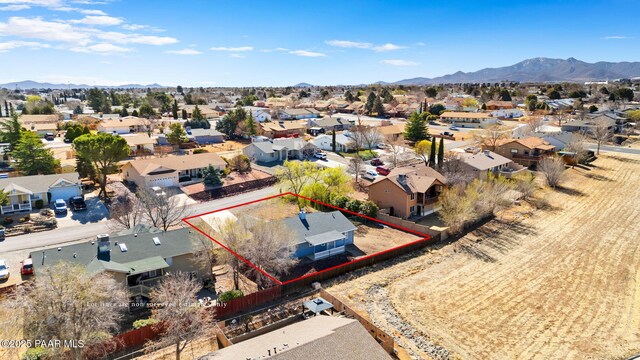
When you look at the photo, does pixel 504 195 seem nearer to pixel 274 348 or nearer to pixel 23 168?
pixel 274 348

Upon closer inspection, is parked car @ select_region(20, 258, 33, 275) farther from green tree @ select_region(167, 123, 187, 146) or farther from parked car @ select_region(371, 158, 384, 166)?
green tree @ select_region(167, 123, 187, 146)

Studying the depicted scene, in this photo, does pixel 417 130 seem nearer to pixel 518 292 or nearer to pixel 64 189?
pixel 518 292

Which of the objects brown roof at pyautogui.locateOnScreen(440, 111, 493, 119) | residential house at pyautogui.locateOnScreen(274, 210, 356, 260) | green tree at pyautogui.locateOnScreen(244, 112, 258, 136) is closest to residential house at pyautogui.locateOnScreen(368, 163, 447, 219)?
residential house at pyautogui.locateOnScreen(274, 210, 356, 260)

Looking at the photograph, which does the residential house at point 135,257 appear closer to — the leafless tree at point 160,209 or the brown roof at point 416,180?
the leafless tree at point 160,209

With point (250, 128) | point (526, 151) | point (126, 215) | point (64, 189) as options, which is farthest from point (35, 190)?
point (526, 151)

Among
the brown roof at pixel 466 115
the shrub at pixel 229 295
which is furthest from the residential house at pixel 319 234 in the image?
the brown roof at pixel 466 115
